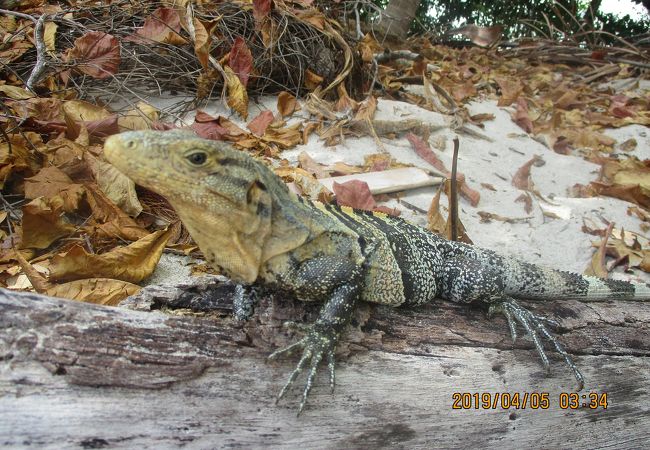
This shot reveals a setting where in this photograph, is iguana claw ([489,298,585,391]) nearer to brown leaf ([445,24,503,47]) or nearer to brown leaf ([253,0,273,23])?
brown leaf ([253,0,273,23])

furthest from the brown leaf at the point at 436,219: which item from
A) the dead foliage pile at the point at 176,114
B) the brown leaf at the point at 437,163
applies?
the brown leaf at the point at 437,163

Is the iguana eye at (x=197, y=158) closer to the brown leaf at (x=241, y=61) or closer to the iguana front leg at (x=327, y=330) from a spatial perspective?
the iguana front leg at (x=327, y=330)

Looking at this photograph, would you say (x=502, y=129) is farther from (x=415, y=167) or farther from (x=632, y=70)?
(x=632, y=70)

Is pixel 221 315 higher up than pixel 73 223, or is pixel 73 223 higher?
pixel 73 223

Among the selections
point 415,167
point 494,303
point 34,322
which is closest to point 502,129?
point 415,167

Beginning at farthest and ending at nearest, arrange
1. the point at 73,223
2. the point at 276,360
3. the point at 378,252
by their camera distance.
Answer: the point at 73,223 < the point at 378,252 < the point at 276,360

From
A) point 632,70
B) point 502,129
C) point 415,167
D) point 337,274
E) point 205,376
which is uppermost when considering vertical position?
point 632,70

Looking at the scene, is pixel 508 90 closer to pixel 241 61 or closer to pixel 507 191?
pixel 507 191
